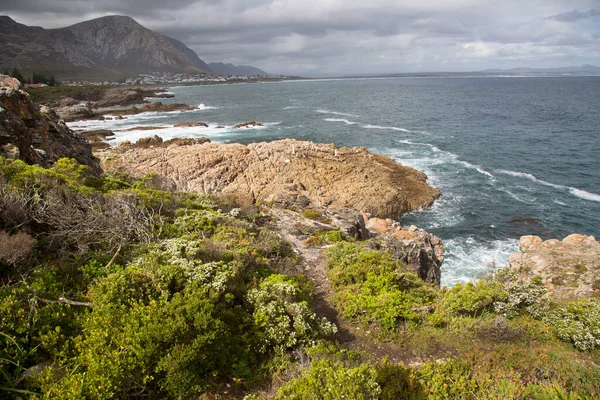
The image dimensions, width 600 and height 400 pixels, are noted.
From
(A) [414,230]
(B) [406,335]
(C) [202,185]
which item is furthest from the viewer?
(C) [202,185]

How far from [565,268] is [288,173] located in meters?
19.3

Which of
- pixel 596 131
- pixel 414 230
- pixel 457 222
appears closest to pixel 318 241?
pixel 414 230

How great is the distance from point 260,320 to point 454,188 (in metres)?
29.0

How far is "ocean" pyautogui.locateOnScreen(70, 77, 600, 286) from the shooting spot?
23.8 m

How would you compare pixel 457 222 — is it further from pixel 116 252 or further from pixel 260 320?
pixel 116 252

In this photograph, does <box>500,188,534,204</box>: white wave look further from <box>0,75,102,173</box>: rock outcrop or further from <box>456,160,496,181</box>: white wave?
<box>0,75,102,173</box>: rock outcrop

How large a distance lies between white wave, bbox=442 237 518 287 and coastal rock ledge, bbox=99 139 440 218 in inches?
212

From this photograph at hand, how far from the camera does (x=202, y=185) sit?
27.0 metres

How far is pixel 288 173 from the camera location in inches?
1111

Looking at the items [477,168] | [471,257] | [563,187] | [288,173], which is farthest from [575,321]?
[477,168]

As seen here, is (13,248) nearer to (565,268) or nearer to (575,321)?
(575,321)

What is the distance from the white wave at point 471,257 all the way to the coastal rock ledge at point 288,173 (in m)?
5.39

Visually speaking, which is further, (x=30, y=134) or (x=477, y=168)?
(x=477, y=168)

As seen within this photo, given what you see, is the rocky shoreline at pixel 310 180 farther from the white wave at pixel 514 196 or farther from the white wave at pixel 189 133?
the white wave at pixel 189 133
